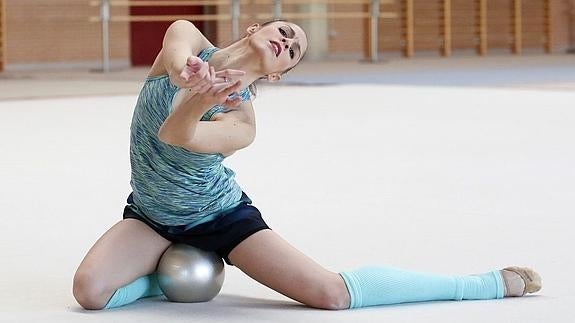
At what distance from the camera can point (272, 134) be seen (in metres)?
8.48

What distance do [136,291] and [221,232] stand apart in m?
0.30

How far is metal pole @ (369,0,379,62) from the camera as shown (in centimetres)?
1831

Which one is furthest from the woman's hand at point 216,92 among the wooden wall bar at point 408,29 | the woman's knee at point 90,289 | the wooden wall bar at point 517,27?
the wooden wall bar at point 517,27

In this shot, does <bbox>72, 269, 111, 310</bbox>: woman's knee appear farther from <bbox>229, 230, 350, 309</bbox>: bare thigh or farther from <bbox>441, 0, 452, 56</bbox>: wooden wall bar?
<bbox>441, 0, 452, 56</bbox>: wooden wall bar

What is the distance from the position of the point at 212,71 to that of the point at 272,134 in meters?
5.50

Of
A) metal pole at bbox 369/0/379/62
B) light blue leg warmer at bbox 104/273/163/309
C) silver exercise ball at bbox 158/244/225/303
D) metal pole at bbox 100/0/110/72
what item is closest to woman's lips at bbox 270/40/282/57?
silver exercise ball at bbox 158/244/225/303

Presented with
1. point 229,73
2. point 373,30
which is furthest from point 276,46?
point 373,30

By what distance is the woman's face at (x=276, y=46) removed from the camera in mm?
3254

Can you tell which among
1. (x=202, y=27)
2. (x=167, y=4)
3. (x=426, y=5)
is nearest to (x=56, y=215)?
(x=167, y=4)

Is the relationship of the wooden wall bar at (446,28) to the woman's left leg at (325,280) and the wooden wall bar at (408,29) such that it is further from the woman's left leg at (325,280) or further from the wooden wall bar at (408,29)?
the woman's left leg at (325,280)

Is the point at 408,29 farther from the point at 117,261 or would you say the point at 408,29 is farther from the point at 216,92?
the point at 216,92

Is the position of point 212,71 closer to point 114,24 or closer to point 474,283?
point 474,283

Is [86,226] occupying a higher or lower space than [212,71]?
lower

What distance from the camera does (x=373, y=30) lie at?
18.6 meters
